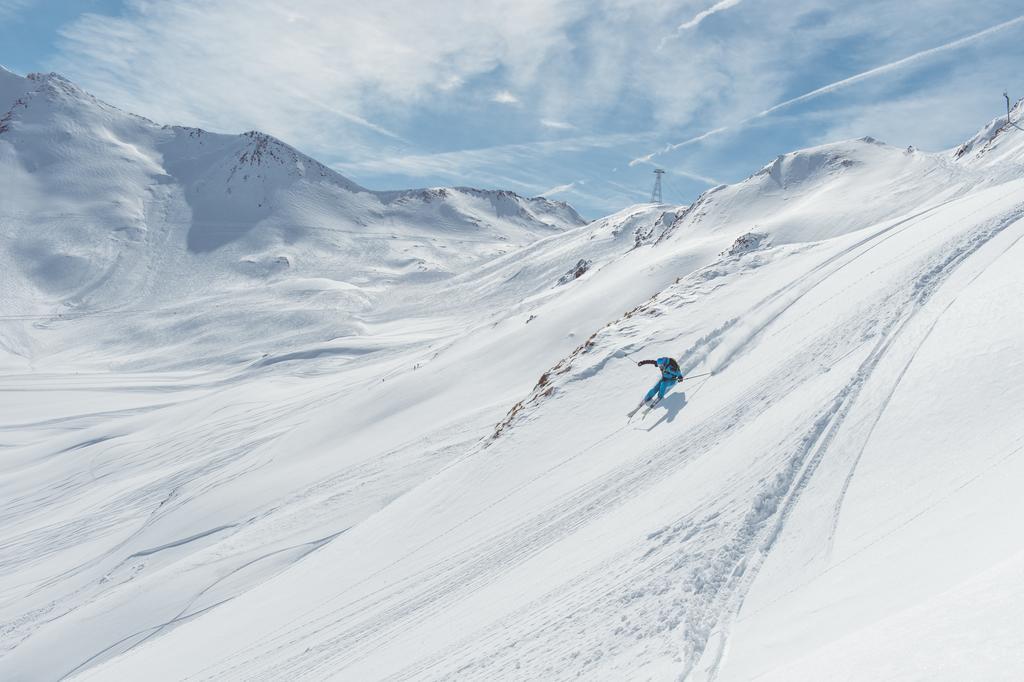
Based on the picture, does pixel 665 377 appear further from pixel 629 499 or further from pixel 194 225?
pixel 194 225

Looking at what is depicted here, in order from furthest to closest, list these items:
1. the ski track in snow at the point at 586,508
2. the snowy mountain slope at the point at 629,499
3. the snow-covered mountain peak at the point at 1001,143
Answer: the snow-covered mountain peak at the point at 1001,143 → the ski track in snow at the point at 586,508 → the snowy mountain slope at the point at 629,499

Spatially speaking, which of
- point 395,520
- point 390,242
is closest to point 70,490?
point 395,520

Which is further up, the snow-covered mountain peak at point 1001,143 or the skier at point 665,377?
the snow-covered mountain peak at point 1001,143

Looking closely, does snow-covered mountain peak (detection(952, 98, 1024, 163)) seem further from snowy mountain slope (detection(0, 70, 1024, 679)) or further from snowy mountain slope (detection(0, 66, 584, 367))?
snowy mountain slope (detection(0, 66, 584, 367))

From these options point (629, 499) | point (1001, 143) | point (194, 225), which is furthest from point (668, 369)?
point (194, 225)

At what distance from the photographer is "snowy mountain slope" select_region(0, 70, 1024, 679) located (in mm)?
6746

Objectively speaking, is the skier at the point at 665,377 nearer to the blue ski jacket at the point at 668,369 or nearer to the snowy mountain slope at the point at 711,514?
the blue ski jacket at the point at 668,369

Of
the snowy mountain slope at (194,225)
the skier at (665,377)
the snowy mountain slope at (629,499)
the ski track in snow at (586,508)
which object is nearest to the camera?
the snowy mountain slope at (629,499)

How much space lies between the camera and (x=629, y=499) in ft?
35.9

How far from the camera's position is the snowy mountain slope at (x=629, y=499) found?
6.75 metres

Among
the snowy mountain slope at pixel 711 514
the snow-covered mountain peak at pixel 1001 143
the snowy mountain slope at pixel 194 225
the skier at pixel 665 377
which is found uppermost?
the snowy mountain slope at pixel 194 225

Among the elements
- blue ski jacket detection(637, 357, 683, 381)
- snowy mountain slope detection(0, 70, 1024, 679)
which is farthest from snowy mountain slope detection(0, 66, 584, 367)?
blue ski jacket detection(637, 357, 683, 381)

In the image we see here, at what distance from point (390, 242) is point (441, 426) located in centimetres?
11969

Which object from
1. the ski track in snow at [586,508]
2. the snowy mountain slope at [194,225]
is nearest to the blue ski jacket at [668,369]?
the ski track in snow at [586,508]
